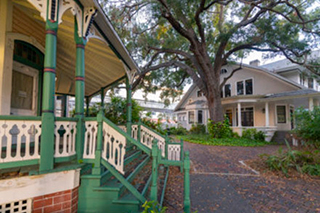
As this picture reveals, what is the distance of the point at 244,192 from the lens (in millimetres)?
4156

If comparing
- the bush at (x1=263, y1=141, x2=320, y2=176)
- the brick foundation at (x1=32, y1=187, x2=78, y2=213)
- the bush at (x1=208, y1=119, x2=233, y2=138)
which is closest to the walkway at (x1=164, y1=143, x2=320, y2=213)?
the bush at (x1=263, y1=141, x2=320, y2=176)

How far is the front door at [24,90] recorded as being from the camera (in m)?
3.90

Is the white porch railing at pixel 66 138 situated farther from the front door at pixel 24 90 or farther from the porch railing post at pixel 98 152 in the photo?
the front door at pixel 24 90

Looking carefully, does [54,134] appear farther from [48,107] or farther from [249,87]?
[249,87]

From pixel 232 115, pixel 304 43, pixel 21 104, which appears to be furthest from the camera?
pixel 232 115

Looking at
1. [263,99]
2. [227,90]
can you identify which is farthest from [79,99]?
[227,90]

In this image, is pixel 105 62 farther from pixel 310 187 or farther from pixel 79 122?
pixel 310 187

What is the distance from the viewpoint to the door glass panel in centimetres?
390

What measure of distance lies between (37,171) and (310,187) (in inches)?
244

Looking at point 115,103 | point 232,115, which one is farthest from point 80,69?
point 232,115

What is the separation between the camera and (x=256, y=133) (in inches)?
541

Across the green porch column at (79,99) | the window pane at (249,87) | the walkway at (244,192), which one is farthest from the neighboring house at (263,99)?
the green porch column at (79,99)

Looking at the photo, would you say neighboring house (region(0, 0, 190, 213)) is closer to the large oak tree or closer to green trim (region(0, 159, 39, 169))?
green trim (region(0, 159, 39, 169))

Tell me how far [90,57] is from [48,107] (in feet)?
11.5
